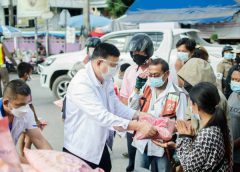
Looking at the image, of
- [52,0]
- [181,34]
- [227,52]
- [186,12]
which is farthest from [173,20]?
[52,0]

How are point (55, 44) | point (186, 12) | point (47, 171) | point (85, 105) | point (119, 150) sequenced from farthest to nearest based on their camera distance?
point (55, 44) < point (186, 12) < point (119, 150) < point (85, 105) < point (47, 171)

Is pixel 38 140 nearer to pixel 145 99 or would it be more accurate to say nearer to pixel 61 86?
pixel 145 99

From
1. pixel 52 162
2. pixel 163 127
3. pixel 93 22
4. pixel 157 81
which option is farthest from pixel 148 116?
pixel 93 22

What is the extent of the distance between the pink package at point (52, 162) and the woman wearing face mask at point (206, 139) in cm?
73

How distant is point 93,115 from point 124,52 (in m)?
6.53

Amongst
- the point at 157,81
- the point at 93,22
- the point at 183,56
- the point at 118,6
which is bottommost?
the point at 157,81

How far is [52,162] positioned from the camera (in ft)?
8.55

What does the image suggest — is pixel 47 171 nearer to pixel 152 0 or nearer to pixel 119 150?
pixel 119 150

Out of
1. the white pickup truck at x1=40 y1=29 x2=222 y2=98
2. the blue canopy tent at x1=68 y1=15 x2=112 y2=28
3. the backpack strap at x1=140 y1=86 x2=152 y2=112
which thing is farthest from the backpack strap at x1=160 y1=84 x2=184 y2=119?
the blue canopy tent at x1=68 y1=15 x2=112 y2=28

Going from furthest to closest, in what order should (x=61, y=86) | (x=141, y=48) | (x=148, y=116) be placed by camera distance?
(x=61, y=86), (x=141, y=48), (x=148, y=116)

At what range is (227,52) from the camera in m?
8.12

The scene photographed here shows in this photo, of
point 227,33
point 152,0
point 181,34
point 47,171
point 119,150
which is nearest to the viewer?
point 47,171

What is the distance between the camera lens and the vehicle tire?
34.6 feet

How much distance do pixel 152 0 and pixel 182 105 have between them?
12.9 meters
